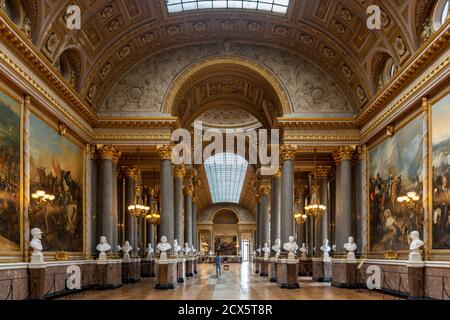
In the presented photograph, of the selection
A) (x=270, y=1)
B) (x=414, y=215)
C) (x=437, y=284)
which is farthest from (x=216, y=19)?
(x=437, y=284)

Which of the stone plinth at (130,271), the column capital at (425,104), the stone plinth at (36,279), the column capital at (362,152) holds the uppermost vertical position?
the column capital at (425,104)

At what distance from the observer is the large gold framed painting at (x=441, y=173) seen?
16.4 metres

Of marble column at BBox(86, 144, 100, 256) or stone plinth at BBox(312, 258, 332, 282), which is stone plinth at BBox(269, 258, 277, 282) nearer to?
stone plinth at BBox(312, 258, 332, 282)

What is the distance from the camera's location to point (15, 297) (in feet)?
53.2

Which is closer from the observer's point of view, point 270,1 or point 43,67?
point 43,67

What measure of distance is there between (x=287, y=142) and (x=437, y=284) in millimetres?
11691

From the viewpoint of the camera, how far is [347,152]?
2669 cm

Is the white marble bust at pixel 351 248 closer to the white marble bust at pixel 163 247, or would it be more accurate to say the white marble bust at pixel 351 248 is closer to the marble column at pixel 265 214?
the white marble bust at pixel 163 247

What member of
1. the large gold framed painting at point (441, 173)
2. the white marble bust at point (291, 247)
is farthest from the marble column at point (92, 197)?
the large gold framed painting at point (441, 173)

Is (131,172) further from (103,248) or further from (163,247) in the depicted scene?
(163,247)

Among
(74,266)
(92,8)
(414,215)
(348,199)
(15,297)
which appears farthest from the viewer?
(348,199)

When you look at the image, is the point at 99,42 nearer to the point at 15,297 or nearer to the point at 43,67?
the point at 43,67

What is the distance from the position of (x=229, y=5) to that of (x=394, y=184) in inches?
440

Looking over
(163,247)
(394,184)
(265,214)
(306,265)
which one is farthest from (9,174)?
(265,214)
